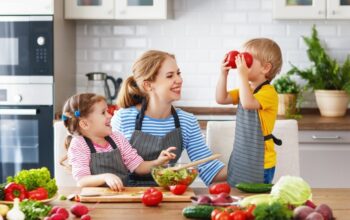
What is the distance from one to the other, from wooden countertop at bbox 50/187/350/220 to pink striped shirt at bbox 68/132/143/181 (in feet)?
0.44

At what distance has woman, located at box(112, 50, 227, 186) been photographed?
355cm

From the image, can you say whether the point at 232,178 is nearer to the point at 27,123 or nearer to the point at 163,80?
the point at 163,80

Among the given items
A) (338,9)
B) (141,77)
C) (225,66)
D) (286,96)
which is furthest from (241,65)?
(338,9)

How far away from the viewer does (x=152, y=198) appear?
110 inches

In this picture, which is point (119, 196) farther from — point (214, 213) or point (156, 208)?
point (214, 213)

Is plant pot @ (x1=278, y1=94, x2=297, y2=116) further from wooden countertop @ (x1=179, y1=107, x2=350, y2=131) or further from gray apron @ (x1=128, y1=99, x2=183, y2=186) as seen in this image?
gray apron @ (x1=128, y1=99, x2=183, y2=186)

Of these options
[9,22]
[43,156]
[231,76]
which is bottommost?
[43,156]

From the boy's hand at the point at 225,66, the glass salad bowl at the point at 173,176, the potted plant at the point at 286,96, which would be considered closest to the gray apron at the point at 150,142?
the boy's hand at the point at 225,66

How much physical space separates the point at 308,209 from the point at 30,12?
315cm

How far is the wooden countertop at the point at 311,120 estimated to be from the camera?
4941 millimetres

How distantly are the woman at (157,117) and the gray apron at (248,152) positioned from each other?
0.30 ft

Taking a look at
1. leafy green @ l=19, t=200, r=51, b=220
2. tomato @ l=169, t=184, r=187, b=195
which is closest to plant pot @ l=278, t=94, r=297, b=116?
tomato @ l=169, t=184, r=187, b=195

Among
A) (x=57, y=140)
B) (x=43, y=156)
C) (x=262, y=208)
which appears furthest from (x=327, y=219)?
(x=43, y=156)

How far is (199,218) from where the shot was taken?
2.62 meters
